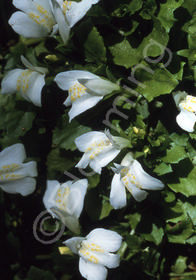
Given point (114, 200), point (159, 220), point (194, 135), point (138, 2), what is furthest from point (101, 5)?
point (159, 220)

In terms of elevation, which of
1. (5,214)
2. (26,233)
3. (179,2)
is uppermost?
(179,2)

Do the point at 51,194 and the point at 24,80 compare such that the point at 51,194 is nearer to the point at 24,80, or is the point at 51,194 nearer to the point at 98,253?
the point at 98,253

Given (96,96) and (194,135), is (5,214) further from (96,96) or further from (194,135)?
(194,135)

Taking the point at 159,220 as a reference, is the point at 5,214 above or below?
above

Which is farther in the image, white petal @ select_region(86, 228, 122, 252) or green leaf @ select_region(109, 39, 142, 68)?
green leaf @ select_region(109, 39, 142, 68)

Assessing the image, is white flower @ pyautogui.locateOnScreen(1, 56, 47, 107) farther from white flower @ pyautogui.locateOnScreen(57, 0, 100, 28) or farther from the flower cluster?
white flower @ pyautogui.locateOnScreen(57, 0, 100, 28)

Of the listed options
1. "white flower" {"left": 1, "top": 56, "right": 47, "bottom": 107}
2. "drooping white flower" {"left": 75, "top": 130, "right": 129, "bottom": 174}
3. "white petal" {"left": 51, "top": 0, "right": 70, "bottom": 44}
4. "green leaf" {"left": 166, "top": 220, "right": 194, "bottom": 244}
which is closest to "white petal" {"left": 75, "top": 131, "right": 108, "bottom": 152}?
"drooping white flower" {"left": 75, "top": 130, "right": 129, "bottom": 174}

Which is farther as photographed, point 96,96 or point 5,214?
point 5,214
